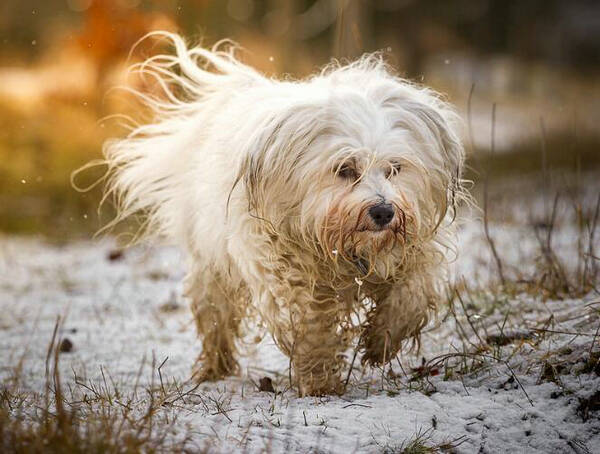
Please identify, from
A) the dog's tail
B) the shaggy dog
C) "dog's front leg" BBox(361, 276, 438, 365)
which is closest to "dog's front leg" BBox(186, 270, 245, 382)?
the shaggy dog

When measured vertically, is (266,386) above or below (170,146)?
below

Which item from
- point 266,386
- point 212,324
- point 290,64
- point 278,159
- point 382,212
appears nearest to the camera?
point 382,212

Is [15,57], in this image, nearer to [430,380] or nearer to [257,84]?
[257,84]

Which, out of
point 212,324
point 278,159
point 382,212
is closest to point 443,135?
point 382,212

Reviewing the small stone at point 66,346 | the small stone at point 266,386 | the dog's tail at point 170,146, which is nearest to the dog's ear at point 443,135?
the dog's tail at point 170,146

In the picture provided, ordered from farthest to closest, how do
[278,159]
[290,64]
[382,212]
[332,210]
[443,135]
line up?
[290,64] < [443,135] < [278,159] < [332,210] < [382,212]

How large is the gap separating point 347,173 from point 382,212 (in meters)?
0.27

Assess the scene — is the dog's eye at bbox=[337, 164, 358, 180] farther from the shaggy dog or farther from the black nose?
the black nose

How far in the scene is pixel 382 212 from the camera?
3074mm

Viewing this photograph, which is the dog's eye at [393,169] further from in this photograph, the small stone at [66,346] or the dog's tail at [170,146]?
the small stone at [66,346]

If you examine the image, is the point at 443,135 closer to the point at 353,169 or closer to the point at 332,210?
the point at 353,169

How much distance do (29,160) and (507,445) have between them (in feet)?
30.9

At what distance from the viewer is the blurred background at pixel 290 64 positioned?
8.91m

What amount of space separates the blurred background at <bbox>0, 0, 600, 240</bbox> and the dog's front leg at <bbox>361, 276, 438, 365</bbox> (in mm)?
1166
